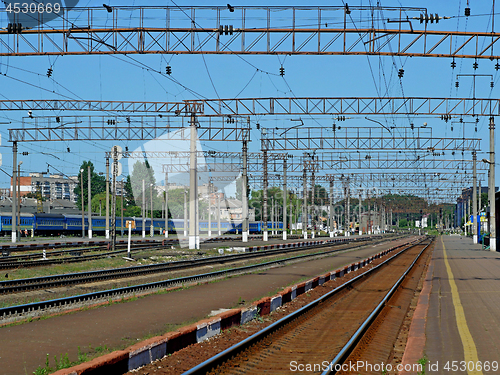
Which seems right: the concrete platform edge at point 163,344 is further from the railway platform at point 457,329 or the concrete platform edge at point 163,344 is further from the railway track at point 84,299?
the railway track at point 84,299

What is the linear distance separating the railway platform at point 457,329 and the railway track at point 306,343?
1124 millimetres

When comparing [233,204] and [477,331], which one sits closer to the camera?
[477,331]

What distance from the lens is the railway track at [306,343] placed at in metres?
8.13

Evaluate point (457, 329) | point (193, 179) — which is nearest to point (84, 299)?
point (457, 329)

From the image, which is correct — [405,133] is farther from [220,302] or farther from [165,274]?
[220,302]

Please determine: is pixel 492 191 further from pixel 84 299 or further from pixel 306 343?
pixel 306 343

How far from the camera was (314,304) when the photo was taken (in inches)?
575

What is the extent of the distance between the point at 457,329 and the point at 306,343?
343 centimetres

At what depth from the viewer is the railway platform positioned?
332 inches

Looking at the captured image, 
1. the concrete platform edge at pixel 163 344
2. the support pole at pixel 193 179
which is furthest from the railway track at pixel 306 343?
the support pole at pixel 193 179

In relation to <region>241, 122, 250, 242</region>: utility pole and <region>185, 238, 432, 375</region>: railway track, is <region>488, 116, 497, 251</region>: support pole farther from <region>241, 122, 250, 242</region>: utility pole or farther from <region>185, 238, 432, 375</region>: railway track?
<region>185, 238, 432, 375</region>: railway track

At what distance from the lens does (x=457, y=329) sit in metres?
11.3

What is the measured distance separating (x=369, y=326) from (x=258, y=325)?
2347 mm

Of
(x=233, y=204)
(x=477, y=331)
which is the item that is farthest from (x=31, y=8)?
(x=233, y=204)
